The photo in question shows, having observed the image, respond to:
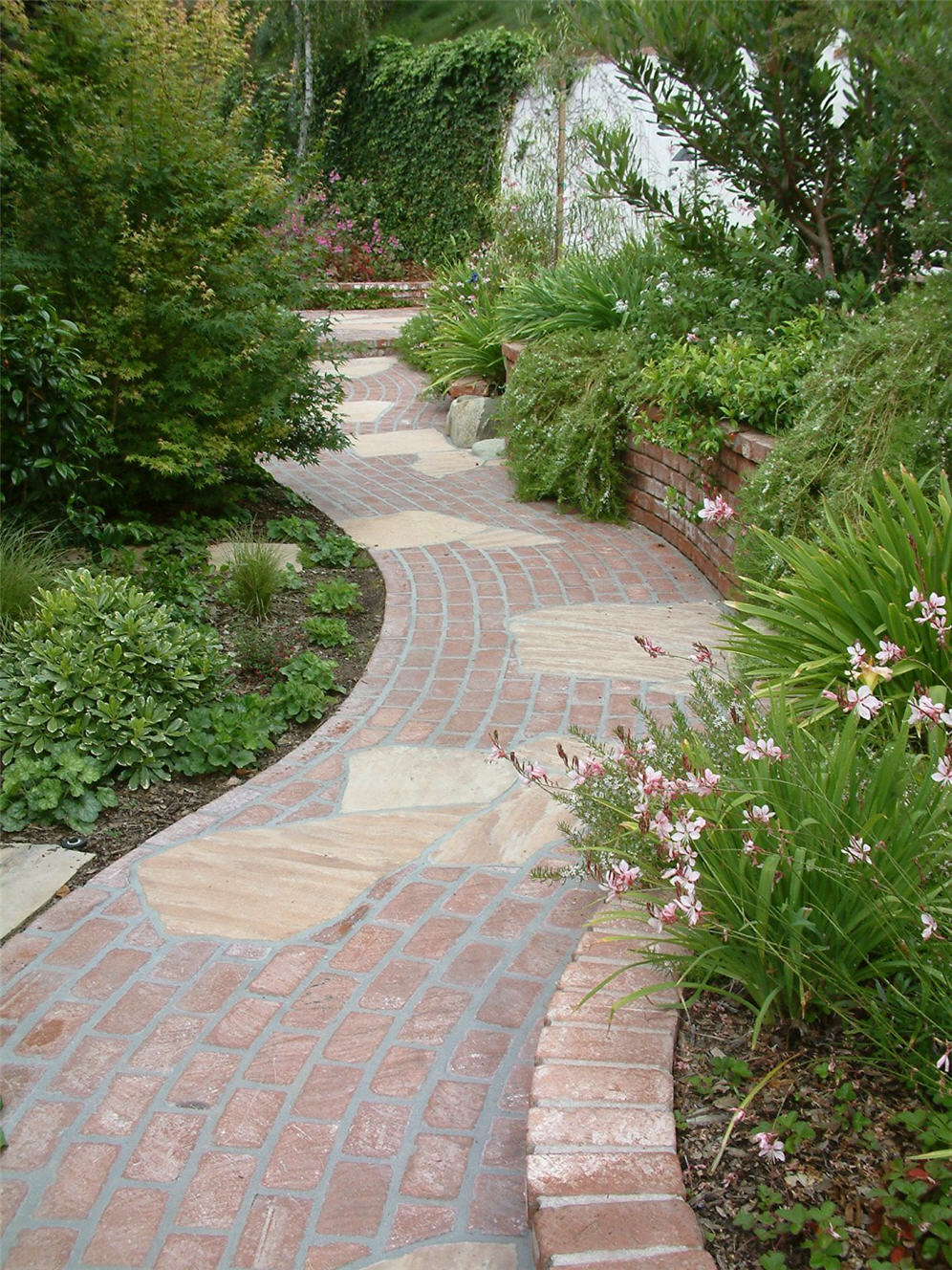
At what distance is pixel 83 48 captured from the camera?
509 centimetres

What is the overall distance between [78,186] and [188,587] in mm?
2017

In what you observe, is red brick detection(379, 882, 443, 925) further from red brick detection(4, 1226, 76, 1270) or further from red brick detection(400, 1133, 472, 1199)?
red brick detection(4, 1226, 76, 1270)

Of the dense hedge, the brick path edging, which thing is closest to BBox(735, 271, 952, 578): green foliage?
the brick path edging

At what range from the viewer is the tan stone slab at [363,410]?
8.90m

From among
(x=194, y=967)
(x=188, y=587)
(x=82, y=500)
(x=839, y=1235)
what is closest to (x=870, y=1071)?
(x=839, y=1235)

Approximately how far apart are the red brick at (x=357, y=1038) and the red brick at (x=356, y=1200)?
285 mm

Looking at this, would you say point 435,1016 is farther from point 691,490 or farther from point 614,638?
point 691,490

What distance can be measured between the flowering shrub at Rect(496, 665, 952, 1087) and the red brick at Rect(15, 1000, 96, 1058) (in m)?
1.14

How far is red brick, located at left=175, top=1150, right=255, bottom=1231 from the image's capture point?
196cm

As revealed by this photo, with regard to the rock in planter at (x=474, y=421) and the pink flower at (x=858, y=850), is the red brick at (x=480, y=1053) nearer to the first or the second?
the pink flower at (x=858, y=850)

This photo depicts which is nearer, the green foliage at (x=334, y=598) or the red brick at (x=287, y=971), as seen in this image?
the red brick at (x=287, y=971)

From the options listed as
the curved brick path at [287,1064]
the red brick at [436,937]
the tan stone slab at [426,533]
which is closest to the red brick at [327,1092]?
the curved brick path at [287,1064]

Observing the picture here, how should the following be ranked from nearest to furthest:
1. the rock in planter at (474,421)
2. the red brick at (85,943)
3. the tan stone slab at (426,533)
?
the red brick at (85,943)
the tan stone slab at (426,533)
the rock in planter at (474,421)

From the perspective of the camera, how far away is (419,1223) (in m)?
1.94
